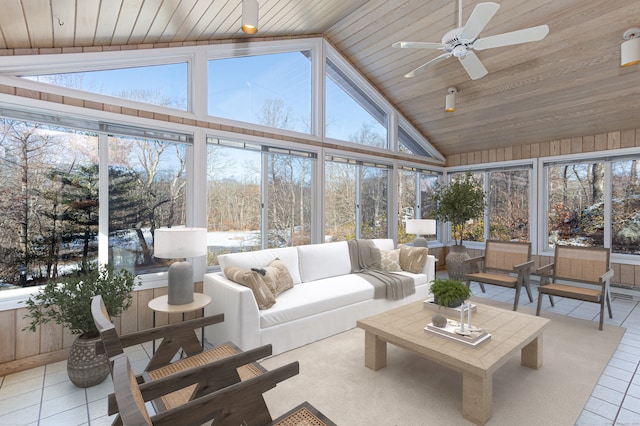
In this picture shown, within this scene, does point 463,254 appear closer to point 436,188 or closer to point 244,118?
point 436,188

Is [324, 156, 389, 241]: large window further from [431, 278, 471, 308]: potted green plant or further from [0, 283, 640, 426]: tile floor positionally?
[0, 283, 640, 426]: tile floor

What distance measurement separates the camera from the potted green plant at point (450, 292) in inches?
108

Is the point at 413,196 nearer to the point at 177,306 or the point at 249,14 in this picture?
the point at 249,14

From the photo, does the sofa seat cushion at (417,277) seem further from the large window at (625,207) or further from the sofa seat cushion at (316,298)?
the large window at (625,207)

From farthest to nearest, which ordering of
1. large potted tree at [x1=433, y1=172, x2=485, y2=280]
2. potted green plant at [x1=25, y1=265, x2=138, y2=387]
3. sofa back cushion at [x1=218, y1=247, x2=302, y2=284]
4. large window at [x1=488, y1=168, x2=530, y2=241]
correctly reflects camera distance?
large window at [x1=488, y1=168, x2=530, y2=241] < large potted tree at [x1=433, y1=172, x2=485, y2=280] < sofa back cushion at [x1=218, y1=247, x2=302, y2=284] < potted green plant at [x1=25, y1=265, x2=138, y2=387]

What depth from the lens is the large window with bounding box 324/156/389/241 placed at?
4973 mm

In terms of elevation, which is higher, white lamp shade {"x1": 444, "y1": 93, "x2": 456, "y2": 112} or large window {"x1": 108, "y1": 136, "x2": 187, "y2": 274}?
white lamp shade {"x1": 444, "y1": 93, "x2": 456, "y2": 112}

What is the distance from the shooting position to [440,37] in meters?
4.10

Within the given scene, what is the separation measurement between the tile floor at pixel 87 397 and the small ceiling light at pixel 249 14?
9.59 feet

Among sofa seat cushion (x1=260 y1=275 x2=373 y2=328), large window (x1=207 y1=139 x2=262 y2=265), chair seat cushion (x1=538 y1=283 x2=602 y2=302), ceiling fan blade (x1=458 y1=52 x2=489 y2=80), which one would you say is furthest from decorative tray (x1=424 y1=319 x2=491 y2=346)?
large window (x1=207 y1=139 x2=262 y2=265)

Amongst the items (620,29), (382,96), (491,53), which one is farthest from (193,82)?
(620,29)

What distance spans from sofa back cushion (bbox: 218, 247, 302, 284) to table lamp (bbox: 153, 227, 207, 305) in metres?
0.49

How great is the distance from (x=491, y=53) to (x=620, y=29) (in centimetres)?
119

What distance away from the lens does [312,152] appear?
466cm
